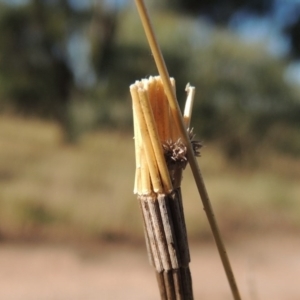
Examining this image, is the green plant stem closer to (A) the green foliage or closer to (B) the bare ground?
(B) the bare ground

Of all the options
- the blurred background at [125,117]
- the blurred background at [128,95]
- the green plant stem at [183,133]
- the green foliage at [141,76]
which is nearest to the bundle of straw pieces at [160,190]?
the green plant stem at [183,133]

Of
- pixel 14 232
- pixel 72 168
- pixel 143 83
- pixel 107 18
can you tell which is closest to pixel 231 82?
pixel 107 18

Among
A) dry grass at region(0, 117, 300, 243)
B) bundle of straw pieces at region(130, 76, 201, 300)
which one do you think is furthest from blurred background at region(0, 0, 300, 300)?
bundle of straw pieces at region(130, 76, 201, 300)

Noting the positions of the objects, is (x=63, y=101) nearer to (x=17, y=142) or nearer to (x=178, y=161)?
(x=17, y=142)

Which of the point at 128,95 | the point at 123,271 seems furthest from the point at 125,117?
the point at 123,271

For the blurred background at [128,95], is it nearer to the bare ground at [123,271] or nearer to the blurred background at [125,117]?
the blurred background at [125,117]

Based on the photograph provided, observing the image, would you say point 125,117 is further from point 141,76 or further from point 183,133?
point 183,133
